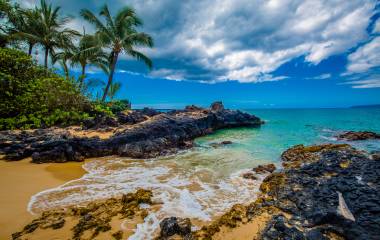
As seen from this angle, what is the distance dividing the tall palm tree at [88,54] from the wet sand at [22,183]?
11565mm

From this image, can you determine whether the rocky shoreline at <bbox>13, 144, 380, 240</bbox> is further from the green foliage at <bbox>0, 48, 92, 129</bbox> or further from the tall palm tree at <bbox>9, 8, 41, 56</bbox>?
the tall palm tree at <bbox>9, 8, 41, 56</bbox>

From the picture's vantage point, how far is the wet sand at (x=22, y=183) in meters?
4.27

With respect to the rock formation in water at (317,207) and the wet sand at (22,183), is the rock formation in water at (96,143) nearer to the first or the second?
the wet sand at (22,183)

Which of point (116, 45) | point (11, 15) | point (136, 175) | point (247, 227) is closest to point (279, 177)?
point (247, 227)

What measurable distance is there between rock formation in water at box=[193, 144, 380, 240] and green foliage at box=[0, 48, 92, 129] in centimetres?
1533

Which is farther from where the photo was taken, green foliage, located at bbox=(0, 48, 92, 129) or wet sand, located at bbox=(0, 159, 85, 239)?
green foliage, located at bbox=(0, 48, 92, 129)

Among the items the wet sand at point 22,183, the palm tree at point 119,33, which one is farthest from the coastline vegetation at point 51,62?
the wet sand at point 22,183

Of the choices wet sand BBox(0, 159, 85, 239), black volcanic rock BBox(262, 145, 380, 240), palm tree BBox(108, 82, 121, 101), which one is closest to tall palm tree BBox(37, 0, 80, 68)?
palm tree BBox(108, 82, 121, 101)

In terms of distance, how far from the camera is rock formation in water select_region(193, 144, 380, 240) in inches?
142

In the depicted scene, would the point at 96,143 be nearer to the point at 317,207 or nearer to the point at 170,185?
the point at 170,185

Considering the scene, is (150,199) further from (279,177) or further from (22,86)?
(22,86)

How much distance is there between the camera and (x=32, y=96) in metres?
14.2

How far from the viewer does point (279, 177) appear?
644cm

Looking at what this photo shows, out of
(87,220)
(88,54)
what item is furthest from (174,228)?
(88,54)
